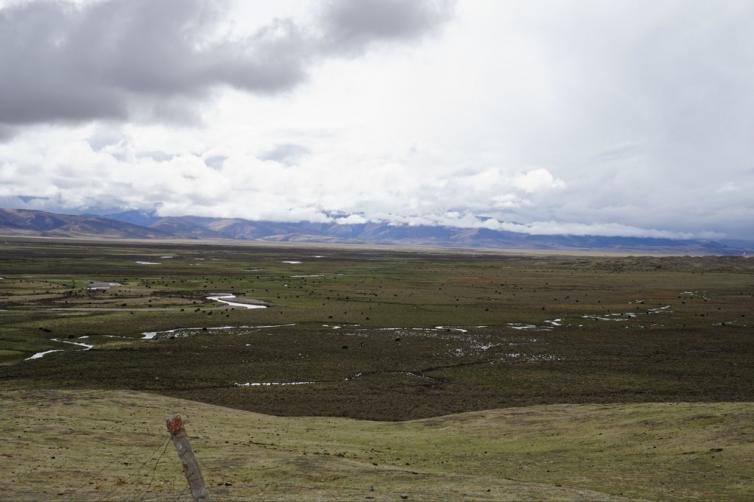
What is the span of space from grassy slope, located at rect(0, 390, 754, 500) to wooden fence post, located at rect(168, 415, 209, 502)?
6.64m

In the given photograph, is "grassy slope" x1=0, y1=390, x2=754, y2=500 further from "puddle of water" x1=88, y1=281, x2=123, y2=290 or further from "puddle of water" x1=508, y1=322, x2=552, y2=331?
"puddle of water" x1=88, y1=281, x2=123, y2=290

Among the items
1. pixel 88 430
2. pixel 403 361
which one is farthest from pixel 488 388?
pixel 88 430

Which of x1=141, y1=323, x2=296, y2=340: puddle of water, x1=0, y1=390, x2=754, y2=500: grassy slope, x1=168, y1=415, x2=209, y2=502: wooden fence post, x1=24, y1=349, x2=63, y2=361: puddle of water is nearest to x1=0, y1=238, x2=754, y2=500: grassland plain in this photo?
x1=0, y1=390, x2=754, y2=500: grassy slope

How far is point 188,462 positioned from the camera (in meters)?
12.5

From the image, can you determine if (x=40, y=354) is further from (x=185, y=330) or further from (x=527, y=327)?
(x=527, y=327)

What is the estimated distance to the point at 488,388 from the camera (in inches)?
1859

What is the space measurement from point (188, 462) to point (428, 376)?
40.8m

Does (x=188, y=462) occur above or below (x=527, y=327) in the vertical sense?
above

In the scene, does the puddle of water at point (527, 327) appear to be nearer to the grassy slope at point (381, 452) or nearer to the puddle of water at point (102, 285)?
the grassy slope at point (381, 452)

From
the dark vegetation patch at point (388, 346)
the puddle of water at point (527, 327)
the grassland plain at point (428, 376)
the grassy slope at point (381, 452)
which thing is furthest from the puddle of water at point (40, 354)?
the puddle of water at point (527, 327)

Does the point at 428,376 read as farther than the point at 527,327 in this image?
No

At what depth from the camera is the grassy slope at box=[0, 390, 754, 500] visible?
1983cm

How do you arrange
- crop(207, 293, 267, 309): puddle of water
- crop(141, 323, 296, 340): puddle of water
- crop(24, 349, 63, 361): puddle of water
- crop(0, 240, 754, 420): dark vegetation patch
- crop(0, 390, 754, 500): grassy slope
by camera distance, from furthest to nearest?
crop(207, 293, 267, 309): puddle of water < crop(141, 323, 296, 340): puddle of water < crop(24, 349, 63, 361): puddle of water < crop(0, 240, 754, 420): dark vegetation patch < crop(0, 390, 754, 500): grassy slope

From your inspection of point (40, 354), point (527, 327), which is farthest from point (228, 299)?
point (527, 327)
